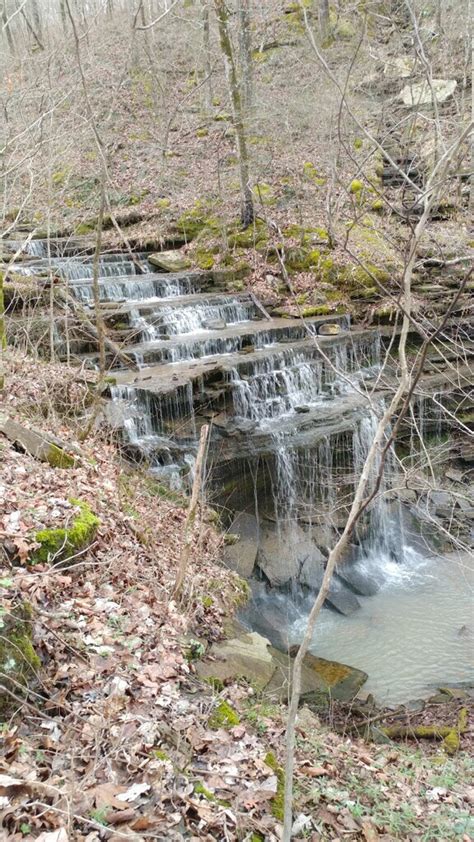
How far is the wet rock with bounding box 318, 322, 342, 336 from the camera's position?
12992mm

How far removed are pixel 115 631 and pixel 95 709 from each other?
0.88 meters

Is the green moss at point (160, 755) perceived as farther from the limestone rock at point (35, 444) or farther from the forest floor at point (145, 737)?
the limestone rock at point (35, 444)

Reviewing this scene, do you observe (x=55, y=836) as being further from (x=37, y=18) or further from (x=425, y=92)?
(x=37, y=18)

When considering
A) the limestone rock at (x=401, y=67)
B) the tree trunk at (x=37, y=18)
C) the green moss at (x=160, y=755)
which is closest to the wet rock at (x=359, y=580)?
the green moss at (x=160, y=755)

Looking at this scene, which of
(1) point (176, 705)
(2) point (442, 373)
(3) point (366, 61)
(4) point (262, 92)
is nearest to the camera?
(1) point (176, 705)

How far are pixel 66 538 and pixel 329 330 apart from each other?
32.0 ft

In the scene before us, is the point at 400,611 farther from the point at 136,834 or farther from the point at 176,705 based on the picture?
the point at 136,834

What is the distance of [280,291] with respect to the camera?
47.7 feet

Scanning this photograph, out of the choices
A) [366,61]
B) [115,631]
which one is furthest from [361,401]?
[366,61]

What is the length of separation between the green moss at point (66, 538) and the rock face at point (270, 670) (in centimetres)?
128

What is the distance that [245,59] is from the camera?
16.2 metres

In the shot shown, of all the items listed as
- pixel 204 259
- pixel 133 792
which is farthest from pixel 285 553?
pixel 204 259

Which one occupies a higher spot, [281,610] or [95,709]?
[95,709]

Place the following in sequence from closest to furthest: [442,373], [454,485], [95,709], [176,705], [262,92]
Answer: [95,709], [176,705], [454,485], [442,373], [262,92]
